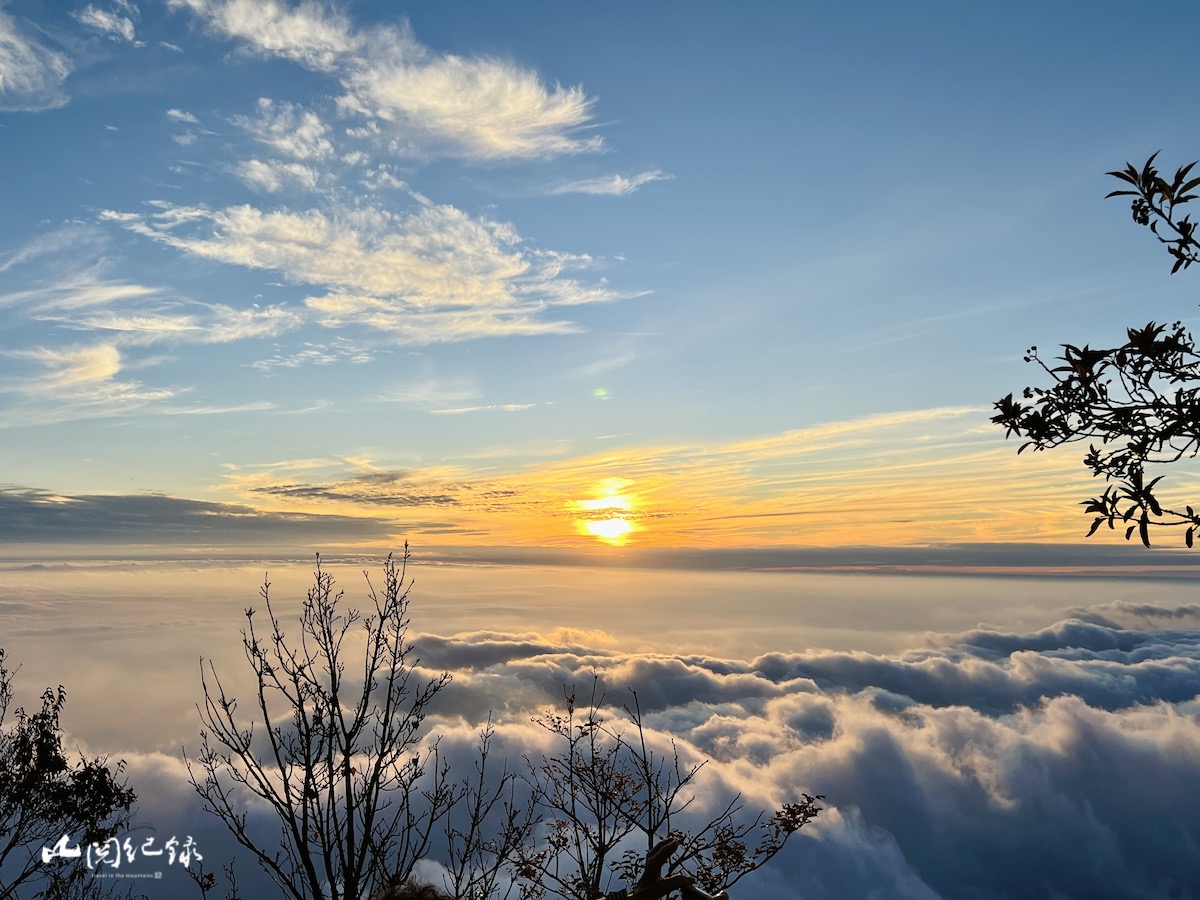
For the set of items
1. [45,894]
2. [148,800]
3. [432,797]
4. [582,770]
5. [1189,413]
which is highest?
[1189,413]

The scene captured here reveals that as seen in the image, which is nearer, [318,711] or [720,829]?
[318,711]

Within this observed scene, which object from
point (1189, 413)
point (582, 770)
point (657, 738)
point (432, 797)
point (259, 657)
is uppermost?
point (1189, 413)

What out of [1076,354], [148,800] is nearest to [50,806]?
[1076,354]

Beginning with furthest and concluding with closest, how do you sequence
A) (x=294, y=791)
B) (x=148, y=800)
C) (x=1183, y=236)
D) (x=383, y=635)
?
(x=148, y=800) < (x=383, y=635) < (x=294, y=791) < (x=1183, y=236)

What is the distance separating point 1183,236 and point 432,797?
402 inches

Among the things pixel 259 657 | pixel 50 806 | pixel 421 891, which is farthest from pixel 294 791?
pixel 50 806

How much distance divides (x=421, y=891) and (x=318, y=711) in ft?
22.9

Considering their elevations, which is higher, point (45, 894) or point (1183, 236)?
point (1183, 236)

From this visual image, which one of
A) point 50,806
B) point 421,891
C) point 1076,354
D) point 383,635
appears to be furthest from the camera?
point 50,806

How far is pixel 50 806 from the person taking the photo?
52.3 ft

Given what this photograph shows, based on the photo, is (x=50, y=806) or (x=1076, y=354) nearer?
(x=1076, y=354)

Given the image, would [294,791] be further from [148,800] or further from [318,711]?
[148,800]

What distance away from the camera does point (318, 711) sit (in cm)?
895

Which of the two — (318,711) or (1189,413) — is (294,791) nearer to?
(318,711)
